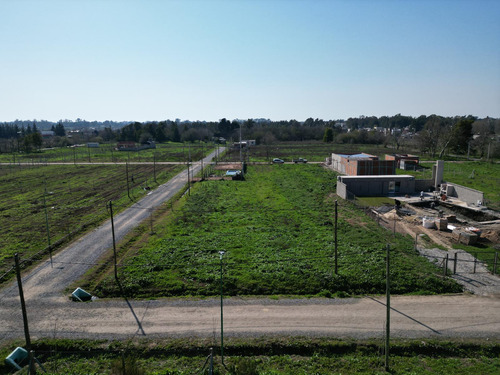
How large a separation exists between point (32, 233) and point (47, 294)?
12221mm

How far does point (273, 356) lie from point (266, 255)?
9544mm

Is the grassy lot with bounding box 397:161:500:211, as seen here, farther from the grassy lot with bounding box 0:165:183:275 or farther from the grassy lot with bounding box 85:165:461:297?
the grassy lot with bounding box 0:165:183:275

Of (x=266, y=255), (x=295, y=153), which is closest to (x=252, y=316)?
(x=266, y=255)

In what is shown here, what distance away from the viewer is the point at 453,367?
1271 centimetres

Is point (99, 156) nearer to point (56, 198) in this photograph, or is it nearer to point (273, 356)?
point (56, 198)

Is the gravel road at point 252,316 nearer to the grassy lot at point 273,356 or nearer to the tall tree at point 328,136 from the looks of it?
the grassy lot at point 273,356

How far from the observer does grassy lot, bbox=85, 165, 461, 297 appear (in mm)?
18641

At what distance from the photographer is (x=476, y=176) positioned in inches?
2120

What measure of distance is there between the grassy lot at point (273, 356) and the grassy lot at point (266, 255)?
4208mm

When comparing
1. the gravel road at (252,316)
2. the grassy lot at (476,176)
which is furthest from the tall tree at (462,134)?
the gravel road at (252,316)

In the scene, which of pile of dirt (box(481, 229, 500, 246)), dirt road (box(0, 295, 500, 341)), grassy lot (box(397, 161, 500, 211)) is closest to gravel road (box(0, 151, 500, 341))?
dirt road (box(0, 295, 500, 341))

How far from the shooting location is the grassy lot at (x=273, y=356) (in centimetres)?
1262

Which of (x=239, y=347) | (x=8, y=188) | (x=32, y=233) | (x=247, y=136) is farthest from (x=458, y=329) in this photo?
(x=247, y=136)

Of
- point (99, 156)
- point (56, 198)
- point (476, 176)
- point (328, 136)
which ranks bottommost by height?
point (56, 198)
